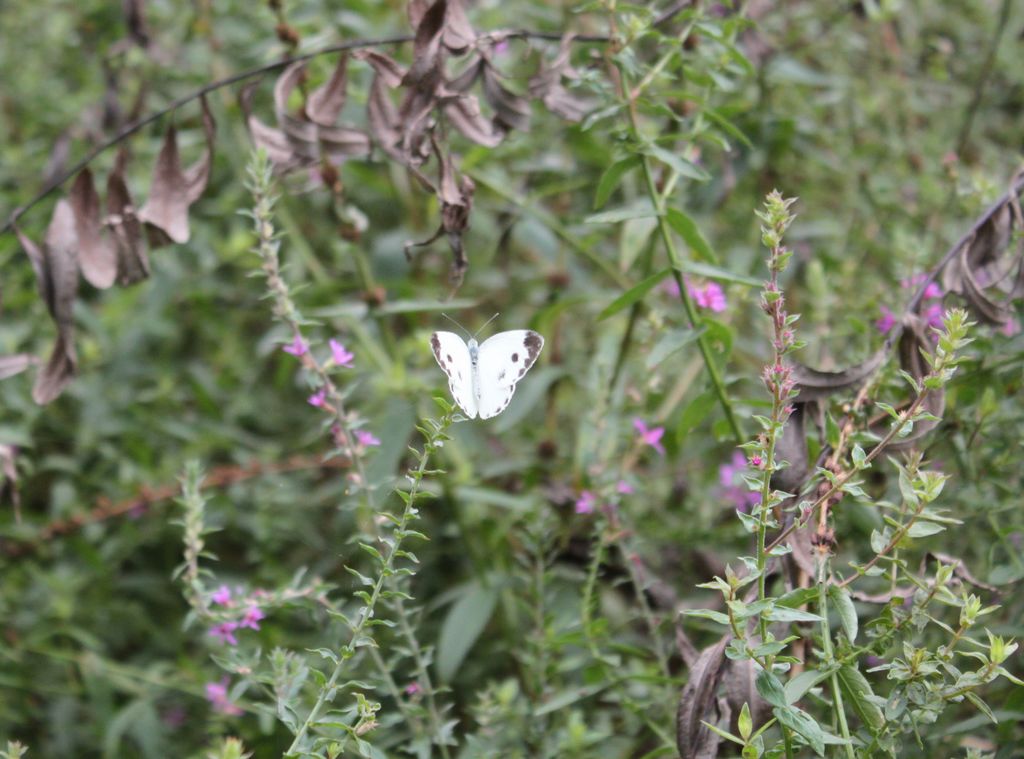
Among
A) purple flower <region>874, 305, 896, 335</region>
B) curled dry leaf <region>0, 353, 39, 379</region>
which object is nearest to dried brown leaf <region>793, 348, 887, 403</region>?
purple flower <region>874, 305, 896, 335</region>

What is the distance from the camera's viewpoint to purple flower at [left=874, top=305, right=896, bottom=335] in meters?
1.58

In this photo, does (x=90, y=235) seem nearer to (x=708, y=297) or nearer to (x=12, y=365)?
(x=12, y=365)

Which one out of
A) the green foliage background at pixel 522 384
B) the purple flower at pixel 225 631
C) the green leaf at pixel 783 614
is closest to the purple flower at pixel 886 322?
the green foliage background at pixel 522 384

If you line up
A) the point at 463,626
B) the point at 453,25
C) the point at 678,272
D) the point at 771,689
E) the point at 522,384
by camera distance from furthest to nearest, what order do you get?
the point at 522,384
the point at 463,626
the point at 453,25
the point at 678,272
the point at 771,689

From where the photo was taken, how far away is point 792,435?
52.2 inches

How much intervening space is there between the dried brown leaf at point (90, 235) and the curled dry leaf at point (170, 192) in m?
0.07

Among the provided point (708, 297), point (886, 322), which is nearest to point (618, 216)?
point (708, 297)

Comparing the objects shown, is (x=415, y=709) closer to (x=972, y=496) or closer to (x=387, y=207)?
(x=972, y=496)

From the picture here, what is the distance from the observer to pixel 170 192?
Answer: 1.66m

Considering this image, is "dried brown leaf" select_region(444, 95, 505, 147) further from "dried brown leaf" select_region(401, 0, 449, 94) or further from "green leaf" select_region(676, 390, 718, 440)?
"green leaf" select_region(676, 390, 718, 440)

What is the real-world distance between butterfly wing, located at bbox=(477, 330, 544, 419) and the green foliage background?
0.76 feet

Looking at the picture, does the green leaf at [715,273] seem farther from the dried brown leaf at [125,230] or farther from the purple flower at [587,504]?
the dried brown leaf at [125,230]

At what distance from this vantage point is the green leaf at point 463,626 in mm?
1713

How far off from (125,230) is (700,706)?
1.12 meters
